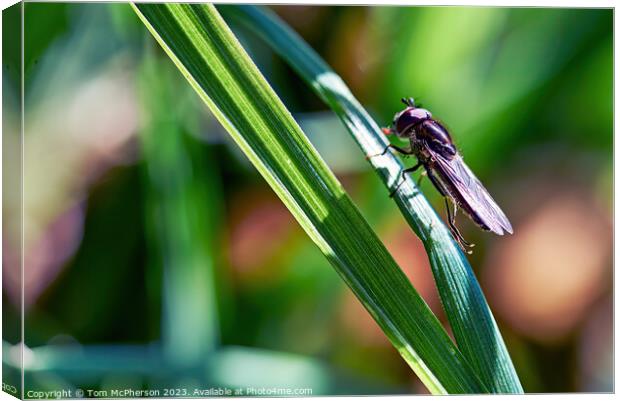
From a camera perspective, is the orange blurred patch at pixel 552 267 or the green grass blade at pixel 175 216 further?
the orange blurred patch at pixel 552 267

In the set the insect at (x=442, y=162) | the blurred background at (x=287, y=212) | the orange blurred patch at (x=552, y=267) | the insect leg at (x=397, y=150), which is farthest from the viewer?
the orange blurred patch at (x=552, y=267)

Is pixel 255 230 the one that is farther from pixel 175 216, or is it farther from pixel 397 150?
pixel 397 150

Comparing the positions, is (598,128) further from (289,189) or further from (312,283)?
(289,189)

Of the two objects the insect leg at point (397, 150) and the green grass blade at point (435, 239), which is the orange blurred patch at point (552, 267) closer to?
the insect leg at point (397, 150)

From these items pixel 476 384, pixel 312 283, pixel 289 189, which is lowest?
pixel 476 384

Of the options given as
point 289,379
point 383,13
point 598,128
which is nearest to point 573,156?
point 598,128

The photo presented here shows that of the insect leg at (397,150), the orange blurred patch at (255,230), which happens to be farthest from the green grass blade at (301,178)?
the orange blurred patch at (255,230)

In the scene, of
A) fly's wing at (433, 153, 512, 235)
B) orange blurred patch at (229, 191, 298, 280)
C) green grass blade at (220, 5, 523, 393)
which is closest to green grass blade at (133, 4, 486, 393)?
green grass blade at (220, 5, 523, 393)
